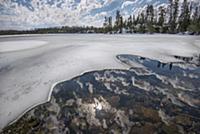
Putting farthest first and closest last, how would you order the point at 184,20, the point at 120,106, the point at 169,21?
the point at 169,21, the point at 184,20, the point at 120,106

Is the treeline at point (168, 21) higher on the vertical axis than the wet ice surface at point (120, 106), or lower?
higher

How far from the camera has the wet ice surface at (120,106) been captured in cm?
588

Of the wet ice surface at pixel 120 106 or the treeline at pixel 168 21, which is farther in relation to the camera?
the treeline at pixel 168 21

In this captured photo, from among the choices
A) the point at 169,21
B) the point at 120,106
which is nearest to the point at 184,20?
the point at 169,21

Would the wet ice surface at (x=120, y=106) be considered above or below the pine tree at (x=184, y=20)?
below

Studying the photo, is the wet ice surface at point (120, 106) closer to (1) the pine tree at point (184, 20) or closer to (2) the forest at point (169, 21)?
(2) the forest at point (169, 21)

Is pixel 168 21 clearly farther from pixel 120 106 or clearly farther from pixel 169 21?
pixel 120 106

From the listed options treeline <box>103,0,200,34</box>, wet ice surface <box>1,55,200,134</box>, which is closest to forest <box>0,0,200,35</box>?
treeline <box>103,0,200,34</box>

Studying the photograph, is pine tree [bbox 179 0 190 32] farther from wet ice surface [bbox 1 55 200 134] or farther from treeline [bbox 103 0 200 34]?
wet ice surface [bbox 1 55 200 134]

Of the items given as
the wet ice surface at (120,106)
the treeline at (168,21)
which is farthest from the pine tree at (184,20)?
the wet ice surface at (120,106)

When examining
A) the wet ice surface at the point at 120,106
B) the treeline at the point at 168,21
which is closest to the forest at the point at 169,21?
the treeline at the point at 168,21

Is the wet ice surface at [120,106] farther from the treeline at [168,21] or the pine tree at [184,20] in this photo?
the pine tree at [184,20]

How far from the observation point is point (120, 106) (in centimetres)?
730

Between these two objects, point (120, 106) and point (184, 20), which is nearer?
point (120, 106)
